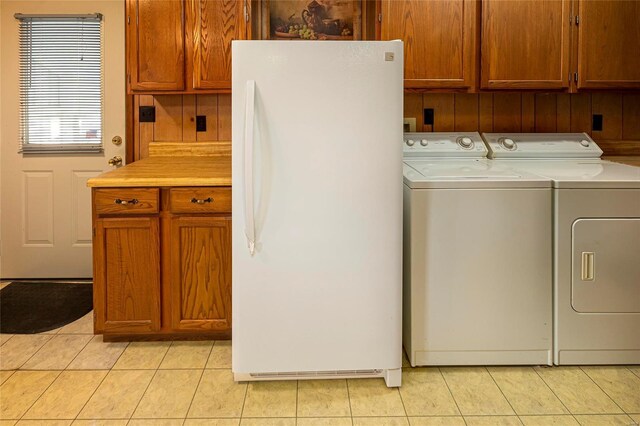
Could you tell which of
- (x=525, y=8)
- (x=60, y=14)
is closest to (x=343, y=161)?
(x=525, y=8)

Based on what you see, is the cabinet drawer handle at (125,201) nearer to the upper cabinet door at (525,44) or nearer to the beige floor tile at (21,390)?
the beige floor tile at (21,390)

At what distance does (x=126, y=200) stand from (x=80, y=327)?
81 cm

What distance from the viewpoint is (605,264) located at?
228 centimetres

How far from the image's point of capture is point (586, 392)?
2105 mm

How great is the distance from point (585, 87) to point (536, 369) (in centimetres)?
154

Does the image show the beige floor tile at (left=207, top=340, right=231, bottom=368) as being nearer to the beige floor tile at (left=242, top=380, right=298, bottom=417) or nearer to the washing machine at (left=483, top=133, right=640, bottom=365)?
the beige floor tile at (left=242, top=380, right=298, bottom=417)

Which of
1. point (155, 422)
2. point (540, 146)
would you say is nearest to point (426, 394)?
point (155, 422)

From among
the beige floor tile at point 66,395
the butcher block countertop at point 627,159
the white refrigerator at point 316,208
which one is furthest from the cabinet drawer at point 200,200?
the butcher block countertop at point 627,159

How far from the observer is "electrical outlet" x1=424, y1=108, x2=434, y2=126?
3.21 metres

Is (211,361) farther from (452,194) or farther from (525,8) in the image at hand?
(525,8)

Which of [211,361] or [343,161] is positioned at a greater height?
[343,161]

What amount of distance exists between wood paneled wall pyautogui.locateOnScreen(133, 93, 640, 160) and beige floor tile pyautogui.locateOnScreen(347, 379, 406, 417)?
1607 mm

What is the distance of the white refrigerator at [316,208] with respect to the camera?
202 cm

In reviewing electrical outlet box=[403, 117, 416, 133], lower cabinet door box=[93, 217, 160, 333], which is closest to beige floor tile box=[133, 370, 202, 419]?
lower cabinet door box=[93, 217, 160, 333]
